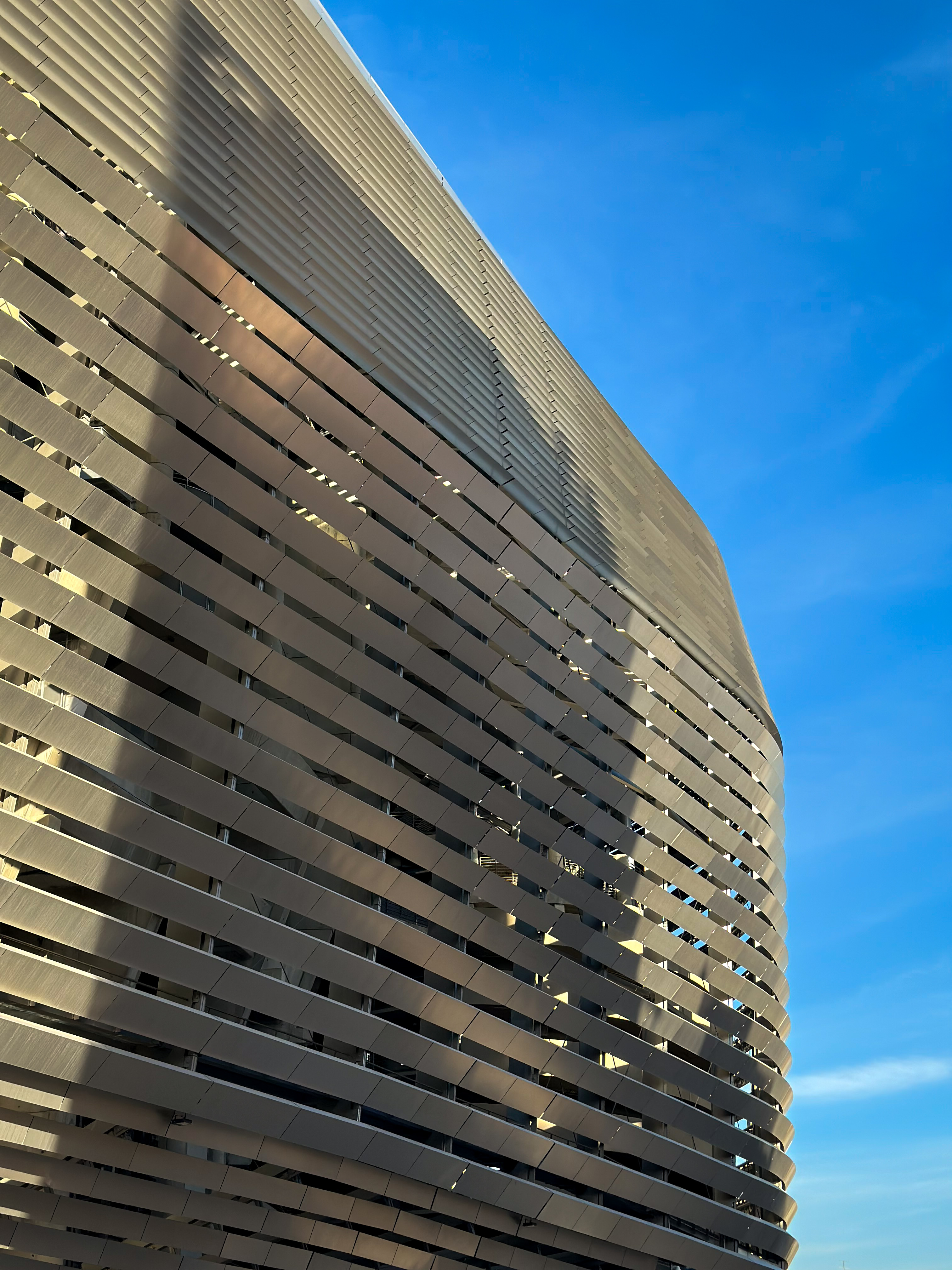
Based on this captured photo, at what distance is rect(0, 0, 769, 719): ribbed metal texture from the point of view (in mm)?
17281

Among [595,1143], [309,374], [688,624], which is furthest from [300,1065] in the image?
[688,624]

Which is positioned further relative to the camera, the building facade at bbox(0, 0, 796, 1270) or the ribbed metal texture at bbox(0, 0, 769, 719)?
the ribbed metal texture at bbox(0, 0, 769, 719)

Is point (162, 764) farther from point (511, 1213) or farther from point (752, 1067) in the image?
point (752, 1067)

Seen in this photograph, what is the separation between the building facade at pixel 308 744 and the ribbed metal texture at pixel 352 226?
11cm

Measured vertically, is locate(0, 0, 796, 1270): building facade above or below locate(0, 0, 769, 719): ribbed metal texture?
below

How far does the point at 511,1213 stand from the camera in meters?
19.0

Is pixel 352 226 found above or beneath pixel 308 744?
above

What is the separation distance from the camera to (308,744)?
16.9 meters

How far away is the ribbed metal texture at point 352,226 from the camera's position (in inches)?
680

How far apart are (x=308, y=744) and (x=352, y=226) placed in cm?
1065

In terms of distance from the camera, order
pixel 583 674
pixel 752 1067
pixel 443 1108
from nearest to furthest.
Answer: pixel 443 1108 → pixel 583 674 → pixel 752 1067

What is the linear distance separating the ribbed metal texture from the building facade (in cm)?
11

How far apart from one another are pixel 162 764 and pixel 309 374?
746cm

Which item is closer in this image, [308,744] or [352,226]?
[308,744]
